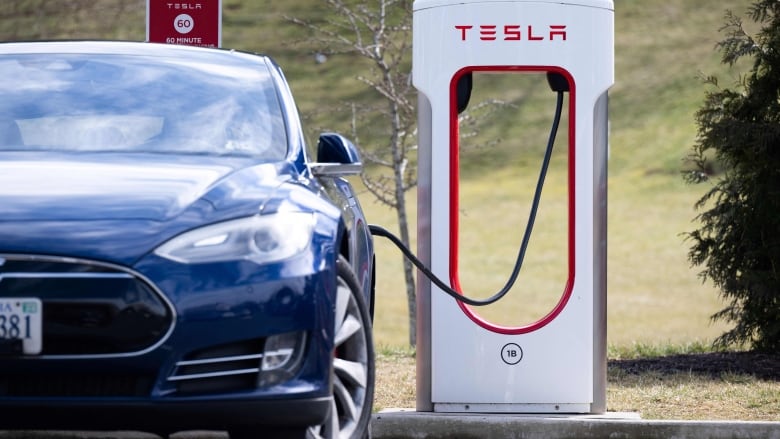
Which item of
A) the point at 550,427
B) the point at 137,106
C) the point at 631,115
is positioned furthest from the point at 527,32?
the point at 631,115

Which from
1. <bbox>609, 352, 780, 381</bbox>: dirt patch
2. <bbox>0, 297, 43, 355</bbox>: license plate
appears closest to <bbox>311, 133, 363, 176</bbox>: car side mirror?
<bbox>0, 297, 43, 355</bbox>: license plate

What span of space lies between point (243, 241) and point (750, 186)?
576cm

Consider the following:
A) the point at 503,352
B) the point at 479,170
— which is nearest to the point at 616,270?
the point at 479,170

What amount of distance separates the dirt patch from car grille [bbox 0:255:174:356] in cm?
483

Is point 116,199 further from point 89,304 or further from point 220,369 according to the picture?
point 220,369

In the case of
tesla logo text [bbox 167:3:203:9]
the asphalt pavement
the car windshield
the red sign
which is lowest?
the asphalt pavement

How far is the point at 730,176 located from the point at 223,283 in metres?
6.25

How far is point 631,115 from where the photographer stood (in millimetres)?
76375

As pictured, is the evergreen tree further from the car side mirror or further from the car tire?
the car tire

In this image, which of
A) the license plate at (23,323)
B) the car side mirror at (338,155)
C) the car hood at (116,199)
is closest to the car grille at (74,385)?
the license plate at (23,323)

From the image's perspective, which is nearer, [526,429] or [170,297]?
[170,297]

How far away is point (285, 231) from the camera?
3844 mm

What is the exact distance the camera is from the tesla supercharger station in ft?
19.9

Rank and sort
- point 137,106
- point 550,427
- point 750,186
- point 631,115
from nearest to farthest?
point 137,106, point 550,427, point 750,186, point 631,115
